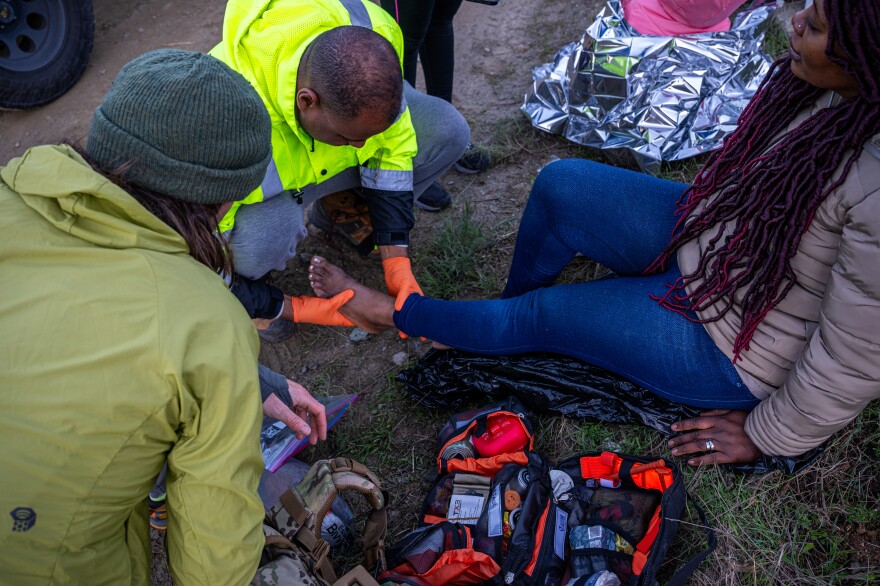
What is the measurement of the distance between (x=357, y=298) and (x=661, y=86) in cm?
168

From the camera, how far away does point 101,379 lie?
1075mm

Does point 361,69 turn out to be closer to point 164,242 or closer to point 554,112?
point 164,242

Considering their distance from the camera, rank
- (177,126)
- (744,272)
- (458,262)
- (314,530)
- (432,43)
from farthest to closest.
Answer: (432,43) → (458,262) → (314,530) → (744,272) → (177,126)

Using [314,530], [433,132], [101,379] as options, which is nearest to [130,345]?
[101,379]

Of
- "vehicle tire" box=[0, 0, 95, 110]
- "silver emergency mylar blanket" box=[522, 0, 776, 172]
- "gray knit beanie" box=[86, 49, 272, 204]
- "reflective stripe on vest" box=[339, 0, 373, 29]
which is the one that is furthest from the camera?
"vehicle tire" box=[0, 0, 95, 110]

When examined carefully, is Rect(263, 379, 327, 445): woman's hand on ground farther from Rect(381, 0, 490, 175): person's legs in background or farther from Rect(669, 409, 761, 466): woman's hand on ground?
Rect(381, 0, 490, 175): person's legs in background

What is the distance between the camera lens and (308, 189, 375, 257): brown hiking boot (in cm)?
268

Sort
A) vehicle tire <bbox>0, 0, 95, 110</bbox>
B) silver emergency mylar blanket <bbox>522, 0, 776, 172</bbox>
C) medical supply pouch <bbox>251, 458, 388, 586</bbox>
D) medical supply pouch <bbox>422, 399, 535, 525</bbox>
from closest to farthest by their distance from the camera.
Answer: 1. medical supply pouch <bbox>251, 458, 388, 586</bbox>
2. medical supply pouch <bbox>422, 399, 535, 525</bbox>
3. silver emergency mylar blanket <bbox>522, 0, 776, 172</bbox>
4. vehicle tire <bbox>0, 0, 95, 110</bbox>

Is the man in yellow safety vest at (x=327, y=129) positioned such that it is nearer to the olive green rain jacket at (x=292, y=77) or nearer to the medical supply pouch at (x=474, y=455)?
the olive green rain jacket at (x=292, y=77)

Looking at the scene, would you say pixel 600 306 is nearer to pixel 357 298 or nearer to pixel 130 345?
pixel 357 298

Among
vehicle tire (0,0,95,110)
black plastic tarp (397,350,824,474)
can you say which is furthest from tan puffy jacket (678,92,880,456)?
vehicle tire (0,0,95,110)

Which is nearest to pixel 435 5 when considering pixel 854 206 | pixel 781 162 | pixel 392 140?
pixel 392 140

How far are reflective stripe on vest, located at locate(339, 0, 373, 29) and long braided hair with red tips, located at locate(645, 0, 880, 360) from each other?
1.15 metres

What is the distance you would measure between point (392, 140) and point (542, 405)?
1.05m
